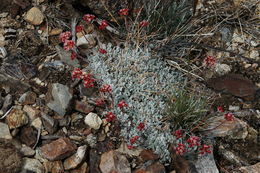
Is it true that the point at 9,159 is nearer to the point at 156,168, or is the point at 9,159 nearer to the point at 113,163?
the point at 113,163

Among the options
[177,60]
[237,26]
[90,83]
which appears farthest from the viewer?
[237,26]

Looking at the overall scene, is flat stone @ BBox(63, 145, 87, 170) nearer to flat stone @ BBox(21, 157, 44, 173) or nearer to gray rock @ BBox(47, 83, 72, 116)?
flat stone @ BBox(21, 157, 44, 173)

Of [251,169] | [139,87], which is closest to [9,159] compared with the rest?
[139,87]

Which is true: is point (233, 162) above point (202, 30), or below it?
below

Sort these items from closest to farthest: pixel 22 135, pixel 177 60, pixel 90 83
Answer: pixel 22 135, pixel 90 83, pixel 177 60

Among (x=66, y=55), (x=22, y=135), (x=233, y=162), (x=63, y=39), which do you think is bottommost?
(x=233, y=162)

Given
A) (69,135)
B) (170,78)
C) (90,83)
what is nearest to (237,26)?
(170,78)

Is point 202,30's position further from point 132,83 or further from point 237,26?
point 132,83
